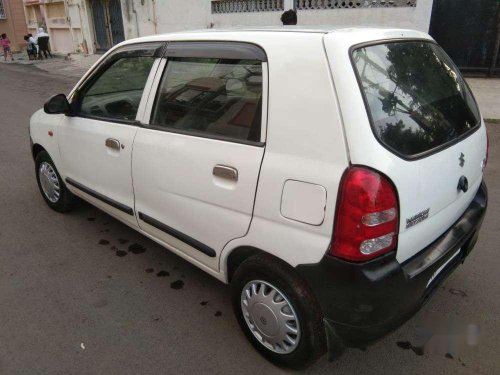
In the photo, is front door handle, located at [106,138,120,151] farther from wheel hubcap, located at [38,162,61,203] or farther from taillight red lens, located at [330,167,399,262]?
taillight red lens, located at [330,167,399,262]

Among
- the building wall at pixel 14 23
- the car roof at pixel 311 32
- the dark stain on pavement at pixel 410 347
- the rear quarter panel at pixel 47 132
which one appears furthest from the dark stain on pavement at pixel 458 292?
the building wall at pixel 14 23

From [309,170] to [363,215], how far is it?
0.99 ft

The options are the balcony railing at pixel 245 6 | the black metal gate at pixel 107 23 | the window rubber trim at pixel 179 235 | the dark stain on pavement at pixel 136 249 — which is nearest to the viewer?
the window rubber trim at pixel 179 235

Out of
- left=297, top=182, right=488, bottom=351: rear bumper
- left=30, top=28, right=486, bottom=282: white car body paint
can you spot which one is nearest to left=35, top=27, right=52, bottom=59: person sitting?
left=30, top=28, right=486, bottom=282: white car body paint

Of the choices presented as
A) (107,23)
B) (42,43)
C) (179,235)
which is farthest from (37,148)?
(42,43)

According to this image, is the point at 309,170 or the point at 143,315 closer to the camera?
the point at 309,170

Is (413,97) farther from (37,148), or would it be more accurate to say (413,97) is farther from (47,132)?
(37,148)

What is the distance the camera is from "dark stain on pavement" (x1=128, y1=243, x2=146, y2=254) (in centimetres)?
346

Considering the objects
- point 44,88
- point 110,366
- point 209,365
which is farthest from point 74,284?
point 44,88

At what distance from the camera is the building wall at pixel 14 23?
2570 cm

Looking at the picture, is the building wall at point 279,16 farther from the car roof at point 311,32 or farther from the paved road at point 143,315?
the paved road at point 143,315

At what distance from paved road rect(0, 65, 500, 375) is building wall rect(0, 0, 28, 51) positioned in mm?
27097

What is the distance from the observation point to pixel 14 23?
85.6 feet

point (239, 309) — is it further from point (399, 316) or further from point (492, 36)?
point (492, 36)
